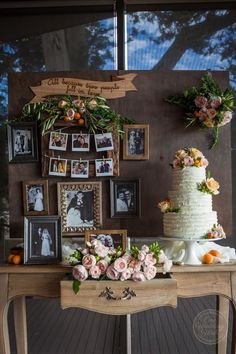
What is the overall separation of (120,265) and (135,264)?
0.08 m

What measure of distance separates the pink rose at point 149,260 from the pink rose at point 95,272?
24cm

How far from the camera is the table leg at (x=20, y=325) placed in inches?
111

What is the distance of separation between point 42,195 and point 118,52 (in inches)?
56.3

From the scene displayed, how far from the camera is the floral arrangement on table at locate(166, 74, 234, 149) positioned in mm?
2732

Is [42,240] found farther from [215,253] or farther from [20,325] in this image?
[215,253]

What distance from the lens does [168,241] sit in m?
2.60

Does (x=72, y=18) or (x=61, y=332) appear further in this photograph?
(x=72, y=18)

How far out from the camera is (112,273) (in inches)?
86.7

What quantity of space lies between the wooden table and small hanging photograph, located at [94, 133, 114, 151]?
2.75 feet

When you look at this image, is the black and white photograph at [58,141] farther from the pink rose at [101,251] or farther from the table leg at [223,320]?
the table leg at [223,320]

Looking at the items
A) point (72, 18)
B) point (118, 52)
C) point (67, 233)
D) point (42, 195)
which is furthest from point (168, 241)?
point (72, 18)

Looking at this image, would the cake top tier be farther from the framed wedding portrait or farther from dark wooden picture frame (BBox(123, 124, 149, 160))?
the framed wedding portrait

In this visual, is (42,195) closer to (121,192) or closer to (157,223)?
(121,192)

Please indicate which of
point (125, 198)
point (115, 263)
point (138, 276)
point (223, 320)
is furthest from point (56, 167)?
point (223, 320)
